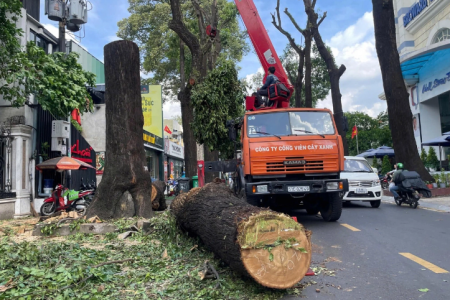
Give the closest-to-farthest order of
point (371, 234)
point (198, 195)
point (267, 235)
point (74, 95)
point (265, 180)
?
point (267, 235) < point (198, 195) < point (371, 234) < point (265, 180) < point (74, 95)

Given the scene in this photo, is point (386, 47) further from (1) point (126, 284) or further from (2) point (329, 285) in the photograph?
(1) point (126, 284)

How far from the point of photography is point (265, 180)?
8203 millimetres

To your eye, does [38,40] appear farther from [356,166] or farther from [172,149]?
[172,149]

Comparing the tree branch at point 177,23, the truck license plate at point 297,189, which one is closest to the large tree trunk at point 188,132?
the tree branch at point 177,23

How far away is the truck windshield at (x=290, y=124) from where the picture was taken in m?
8.47

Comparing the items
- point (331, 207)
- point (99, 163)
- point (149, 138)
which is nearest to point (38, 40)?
point (99, 163)

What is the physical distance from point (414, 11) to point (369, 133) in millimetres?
31208

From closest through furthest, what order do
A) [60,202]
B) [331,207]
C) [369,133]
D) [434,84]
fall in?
[331,207]
[60,202]
[434,84]
[369,133]

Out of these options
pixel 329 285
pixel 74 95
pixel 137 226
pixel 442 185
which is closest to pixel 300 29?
pixel 442 185

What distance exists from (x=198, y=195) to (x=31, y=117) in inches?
401

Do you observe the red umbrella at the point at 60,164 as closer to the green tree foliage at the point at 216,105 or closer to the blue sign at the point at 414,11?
the green tree foliage at the point at 216,105

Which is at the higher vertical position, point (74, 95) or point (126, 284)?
point (74, 95)

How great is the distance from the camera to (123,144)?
880cm

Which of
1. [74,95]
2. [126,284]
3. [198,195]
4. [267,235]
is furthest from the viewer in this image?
[74,95]
